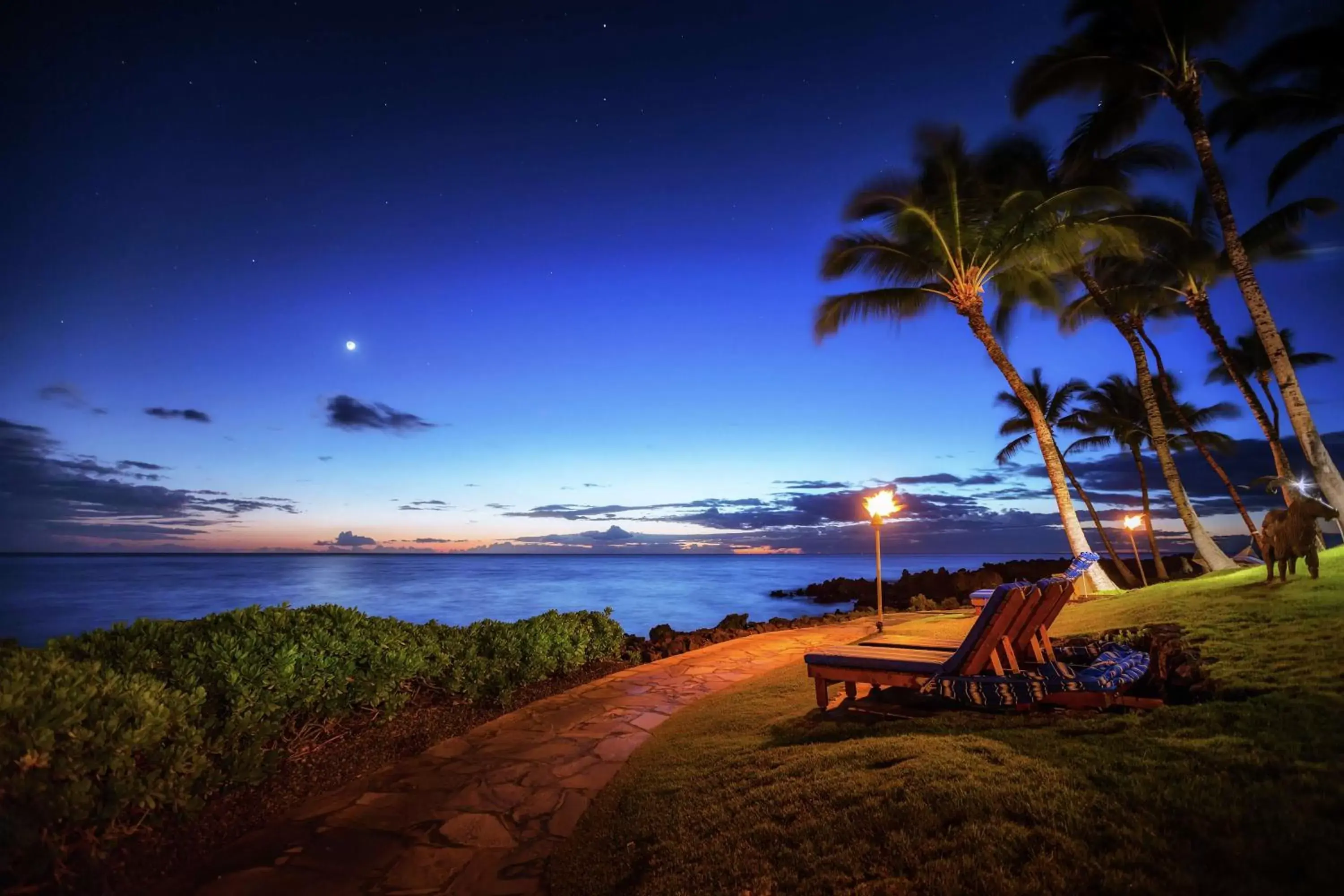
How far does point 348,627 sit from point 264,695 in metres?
1.08

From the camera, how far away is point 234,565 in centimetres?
8256

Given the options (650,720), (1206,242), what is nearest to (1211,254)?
(1206,242)

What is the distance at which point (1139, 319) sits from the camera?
56.4 feet

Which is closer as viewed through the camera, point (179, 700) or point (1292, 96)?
point (179, 700)

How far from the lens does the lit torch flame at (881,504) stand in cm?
1072

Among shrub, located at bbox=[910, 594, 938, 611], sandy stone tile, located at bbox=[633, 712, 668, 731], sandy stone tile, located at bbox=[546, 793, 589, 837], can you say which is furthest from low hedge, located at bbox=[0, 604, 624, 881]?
Result: shrub, located at bbox=[910, 594, 938, 611]

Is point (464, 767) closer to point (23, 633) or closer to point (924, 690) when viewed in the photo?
point (924, 690)

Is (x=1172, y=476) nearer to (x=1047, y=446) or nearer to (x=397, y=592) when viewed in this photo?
(x=1047, y=446)

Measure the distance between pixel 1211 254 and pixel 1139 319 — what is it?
246 centimetres

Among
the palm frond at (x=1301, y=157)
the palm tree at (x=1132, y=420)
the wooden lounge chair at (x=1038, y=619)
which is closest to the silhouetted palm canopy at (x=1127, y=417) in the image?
the palm tree at (x=1132, y=420)

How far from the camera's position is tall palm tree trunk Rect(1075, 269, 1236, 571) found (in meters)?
13.4

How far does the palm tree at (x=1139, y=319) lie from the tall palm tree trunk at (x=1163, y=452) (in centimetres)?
1

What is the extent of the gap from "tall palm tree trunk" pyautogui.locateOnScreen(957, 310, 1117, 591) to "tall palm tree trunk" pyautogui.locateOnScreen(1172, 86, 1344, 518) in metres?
3.45

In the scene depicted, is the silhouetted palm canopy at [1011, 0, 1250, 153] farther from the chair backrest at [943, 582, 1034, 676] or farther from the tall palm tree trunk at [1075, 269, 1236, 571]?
the chair backrest at [943, 582, 1034, 676]
